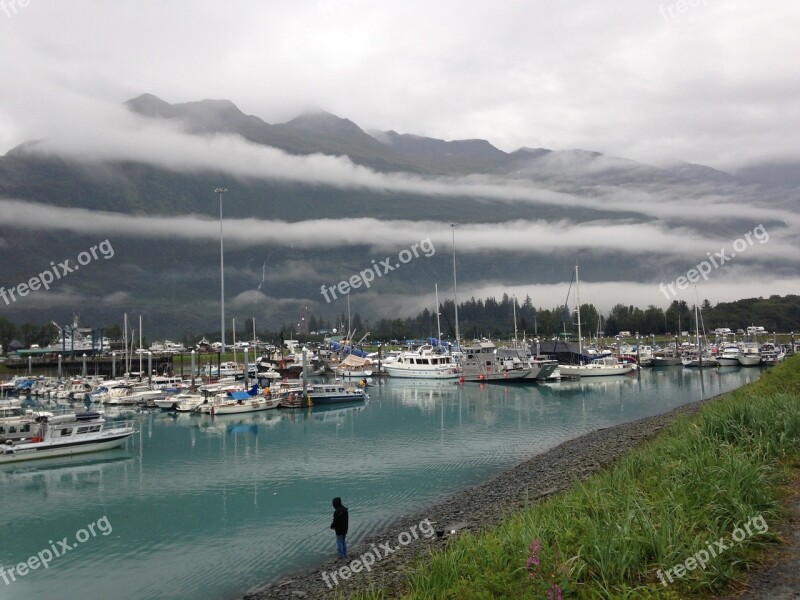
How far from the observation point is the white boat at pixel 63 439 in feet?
110

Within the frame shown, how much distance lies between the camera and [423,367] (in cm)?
8775

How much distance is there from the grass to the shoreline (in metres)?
2.08

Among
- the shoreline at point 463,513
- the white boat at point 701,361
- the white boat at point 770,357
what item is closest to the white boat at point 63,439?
the shoreline at point 463,513

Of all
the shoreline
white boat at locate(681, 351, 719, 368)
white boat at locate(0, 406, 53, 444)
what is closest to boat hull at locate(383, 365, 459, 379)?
white boat at locate(681, 351, 719, 368)

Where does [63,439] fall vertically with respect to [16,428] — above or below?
below

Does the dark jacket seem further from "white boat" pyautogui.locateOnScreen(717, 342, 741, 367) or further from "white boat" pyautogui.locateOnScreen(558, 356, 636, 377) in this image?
"white boat" pyautogui.locateOnScreen(717, 342, 741, 367)

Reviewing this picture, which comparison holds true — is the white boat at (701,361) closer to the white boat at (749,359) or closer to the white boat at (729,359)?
the white boat at (729,359)

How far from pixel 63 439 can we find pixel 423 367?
58.0 m

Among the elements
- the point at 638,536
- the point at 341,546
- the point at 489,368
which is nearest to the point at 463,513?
the point at 341,546

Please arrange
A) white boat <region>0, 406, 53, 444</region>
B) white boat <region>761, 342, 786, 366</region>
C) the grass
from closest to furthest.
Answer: the grass
white boat <region>0, 406, 53, 444</region>
white boat <region>761, 342, 786, 366</region>

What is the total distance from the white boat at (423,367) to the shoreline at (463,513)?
53.3 m

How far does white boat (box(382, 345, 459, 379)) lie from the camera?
86.4 m

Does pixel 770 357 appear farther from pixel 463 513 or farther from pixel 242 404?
pixel 463 513

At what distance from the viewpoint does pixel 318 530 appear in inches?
824
